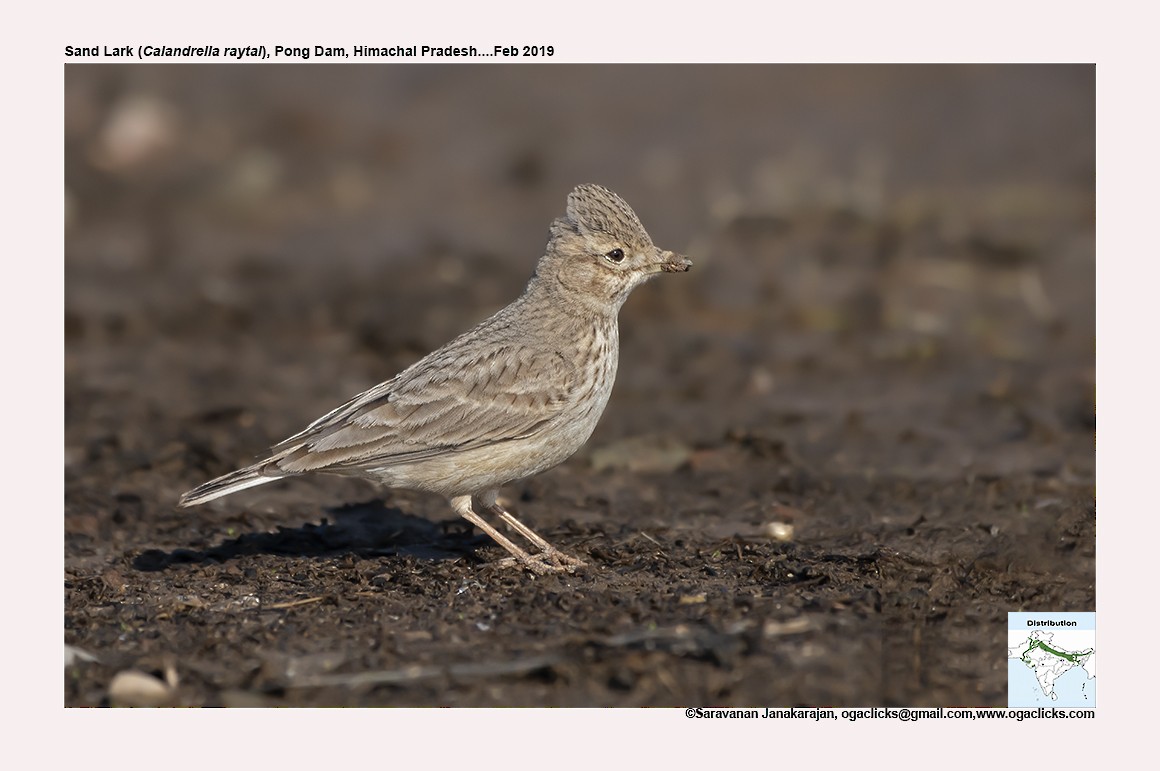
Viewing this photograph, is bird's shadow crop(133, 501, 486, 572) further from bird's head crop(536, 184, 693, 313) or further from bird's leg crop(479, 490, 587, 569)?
bird's head crop(536, 184, 693, 313)

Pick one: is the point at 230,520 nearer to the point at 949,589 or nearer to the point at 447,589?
the point at 447,589

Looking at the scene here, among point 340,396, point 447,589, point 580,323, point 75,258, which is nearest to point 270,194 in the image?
point 75,258

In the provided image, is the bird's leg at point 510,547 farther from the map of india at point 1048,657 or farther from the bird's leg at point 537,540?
the map of india at point 1048,657

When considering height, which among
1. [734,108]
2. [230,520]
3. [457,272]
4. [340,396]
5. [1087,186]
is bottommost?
[230,520]

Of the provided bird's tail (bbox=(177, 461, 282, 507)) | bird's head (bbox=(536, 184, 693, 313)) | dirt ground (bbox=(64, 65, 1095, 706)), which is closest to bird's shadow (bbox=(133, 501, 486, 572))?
dirt ground (bbox=(64, 65, 1095, 706))

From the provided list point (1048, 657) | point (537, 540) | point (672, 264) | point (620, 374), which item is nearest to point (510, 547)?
point (537, 540)

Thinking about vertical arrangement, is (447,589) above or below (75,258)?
below
